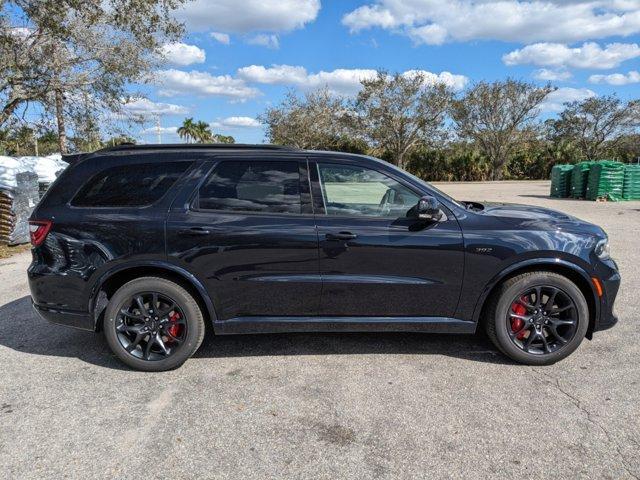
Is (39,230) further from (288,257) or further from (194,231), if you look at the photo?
(288,257)

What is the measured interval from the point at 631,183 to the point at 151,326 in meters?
21.8

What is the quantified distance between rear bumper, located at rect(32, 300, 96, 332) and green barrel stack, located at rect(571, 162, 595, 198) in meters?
21.8

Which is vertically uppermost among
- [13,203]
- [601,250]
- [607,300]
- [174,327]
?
[601,250]

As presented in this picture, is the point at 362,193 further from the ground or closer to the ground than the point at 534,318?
further from the ground

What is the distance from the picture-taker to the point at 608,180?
20.0 metres

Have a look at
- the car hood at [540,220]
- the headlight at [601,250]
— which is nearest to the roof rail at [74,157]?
the car hood at [540,220]

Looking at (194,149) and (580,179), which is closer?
(194,149)

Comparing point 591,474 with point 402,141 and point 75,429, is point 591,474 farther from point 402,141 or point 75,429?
point 402,141

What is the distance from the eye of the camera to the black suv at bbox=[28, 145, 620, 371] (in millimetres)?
3920

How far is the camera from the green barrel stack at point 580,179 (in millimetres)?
21141

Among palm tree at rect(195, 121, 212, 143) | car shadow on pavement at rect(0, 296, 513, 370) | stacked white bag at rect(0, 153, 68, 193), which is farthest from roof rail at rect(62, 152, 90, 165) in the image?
palm tree at rect(195, 121, 212, 143)

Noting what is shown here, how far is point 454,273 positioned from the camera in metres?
3.95

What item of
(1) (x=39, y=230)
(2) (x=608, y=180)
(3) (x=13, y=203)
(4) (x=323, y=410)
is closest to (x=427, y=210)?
(4) (x=323, y=410)

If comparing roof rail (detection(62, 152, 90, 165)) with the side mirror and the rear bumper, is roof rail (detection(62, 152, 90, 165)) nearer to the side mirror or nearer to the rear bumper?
the rear bumper
